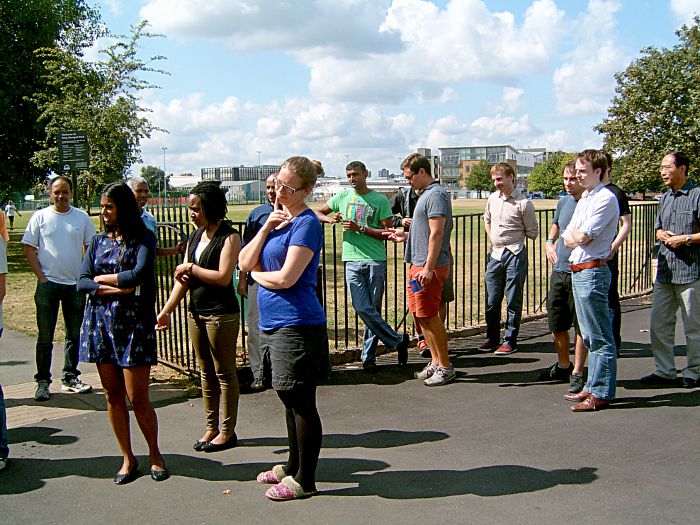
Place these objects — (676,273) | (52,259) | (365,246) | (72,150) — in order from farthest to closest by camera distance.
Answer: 1. (72,150)
2. (365,246)
3. (676,273)
4. (52,259)

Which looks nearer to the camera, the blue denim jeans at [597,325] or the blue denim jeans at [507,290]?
the blue denim jeans at [597,325]

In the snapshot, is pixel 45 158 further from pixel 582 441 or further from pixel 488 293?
pixel 582 441

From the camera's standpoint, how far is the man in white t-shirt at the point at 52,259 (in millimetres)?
5891

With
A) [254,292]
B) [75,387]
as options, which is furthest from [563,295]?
[75,387]

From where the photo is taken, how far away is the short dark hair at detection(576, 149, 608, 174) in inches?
207

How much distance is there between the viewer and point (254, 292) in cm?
620

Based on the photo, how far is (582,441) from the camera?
15.6 feet

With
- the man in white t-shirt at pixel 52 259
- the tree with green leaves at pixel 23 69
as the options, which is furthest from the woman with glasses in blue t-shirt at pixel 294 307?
the tree with green leaves at pixel 23 69

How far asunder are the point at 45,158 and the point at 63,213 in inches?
456

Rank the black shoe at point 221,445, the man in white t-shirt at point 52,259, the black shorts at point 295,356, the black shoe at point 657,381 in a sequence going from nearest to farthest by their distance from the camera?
the black shorts at point 295,356, the black shoe at point 221,445, the man in white t-shirt at point 52,259, the black shoe at point 657,381

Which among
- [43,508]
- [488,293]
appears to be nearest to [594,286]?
[488,293]

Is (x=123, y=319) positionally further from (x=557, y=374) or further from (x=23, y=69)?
(x=23, y=69)

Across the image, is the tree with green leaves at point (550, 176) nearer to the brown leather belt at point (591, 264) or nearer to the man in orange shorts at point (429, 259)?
the man in orange shorts at point (429, 259)

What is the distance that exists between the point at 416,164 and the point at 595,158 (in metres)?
1.69
